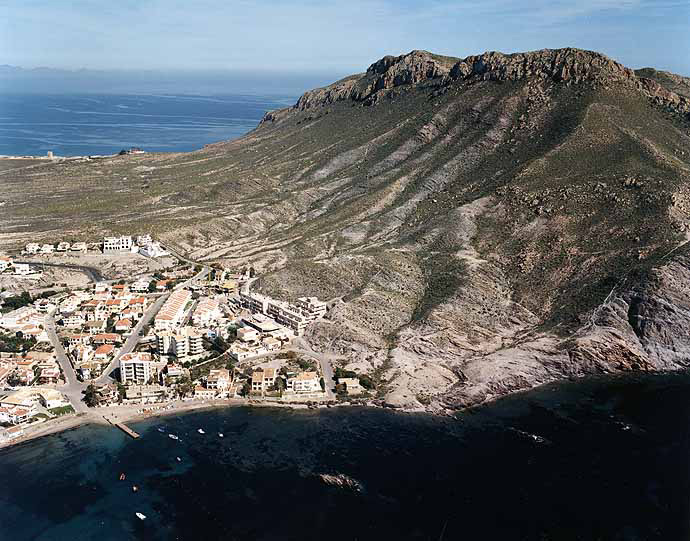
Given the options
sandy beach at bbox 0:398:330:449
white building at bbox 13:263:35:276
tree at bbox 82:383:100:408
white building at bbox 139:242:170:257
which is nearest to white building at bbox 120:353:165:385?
tree at bbox 82:383:100:408

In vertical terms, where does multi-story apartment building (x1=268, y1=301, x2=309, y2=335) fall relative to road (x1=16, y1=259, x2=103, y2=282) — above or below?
above

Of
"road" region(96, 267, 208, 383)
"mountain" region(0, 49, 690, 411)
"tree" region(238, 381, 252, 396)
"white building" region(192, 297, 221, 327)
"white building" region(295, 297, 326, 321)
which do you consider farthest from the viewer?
"white building" region(295, 297, 326, 321)

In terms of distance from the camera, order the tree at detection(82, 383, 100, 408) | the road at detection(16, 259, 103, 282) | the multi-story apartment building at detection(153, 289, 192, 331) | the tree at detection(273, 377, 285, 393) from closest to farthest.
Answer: the tree at detection(82, 383, 100, 408), the tree at detection(273, 377, 285, 393), the multi-story apartment building at detection(153, 289, 192, 331), the road at detection(16, 259, 103, 282)

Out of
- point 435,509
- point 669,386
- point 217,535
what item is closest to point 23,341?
point 217,535

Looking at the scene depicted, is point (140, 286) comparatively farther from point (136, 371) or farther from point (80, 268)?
point (136, 371)

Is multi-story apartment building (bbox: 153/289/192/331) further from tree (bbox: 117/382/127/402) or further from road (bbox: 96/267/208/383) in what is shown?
tree (bbox: 117/382/127/402)

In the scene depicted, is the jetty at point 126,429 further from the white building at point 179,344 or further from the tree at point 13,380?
the white building at point 179,344

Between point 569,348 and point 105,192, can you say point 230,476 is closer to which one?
point 569,348
